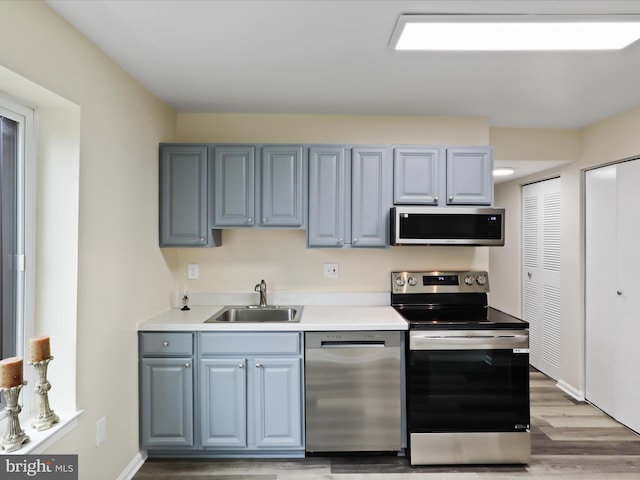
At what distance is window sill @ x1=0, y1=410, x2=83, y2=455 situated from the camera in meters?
1.51

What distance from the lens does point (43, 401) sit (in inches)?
65.2

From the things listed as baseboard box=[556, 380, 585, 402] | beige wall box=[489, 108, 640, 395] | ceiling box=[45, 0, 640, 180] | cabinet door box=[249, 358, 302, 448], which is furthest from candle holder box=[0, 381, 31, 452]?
baseboard box=[556, 380, 585, 402]

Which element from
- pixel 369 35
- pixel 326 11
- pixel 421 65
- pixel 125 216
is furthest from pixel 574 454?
pixel 125 216

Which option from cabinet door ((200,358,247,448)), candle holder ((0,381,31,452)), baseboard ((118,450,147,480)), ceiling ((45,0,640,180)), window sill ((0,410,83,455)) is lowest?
baseboard ((118,450,147,480))

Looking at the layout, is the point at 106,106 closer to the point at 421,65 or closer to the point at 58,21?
the point at 58,21

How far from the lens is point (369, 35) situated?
186cm

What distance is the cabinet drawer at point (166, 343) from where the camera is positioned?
8.09ft

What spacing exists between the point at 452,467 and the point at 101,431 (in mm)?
2084

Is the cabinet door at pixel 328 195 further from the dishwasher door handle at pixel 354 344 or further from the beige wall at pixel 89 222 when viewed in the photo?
the beige wall at pixel 89 222

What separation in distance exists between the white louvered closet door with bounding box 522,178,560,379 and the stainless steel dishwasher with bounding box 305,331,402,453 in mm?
2297

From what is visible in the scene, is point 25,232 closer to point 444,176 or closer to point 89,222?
point 89,222

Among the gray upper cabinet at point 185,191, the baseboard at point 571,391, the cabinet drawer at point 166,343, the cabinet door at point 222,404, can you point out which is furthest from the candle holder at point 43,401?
the baseboard at point 571,391

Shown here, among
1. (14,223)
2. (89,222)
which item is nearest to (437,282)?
(89,222)

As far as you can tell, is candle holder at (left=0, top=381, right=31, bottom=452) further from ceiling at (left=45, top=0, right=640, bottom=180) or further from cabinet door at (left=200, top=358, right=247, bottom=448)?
ceiling at (left=45, top=0, right=640, bottom=180)
